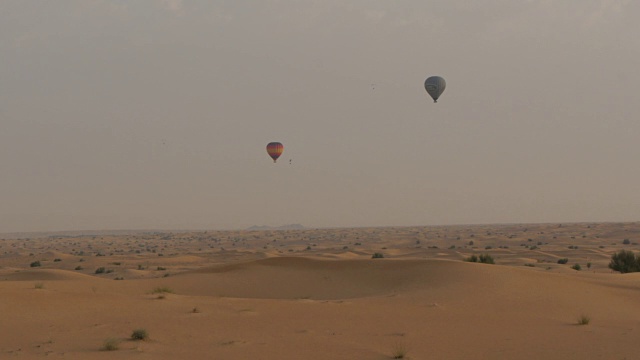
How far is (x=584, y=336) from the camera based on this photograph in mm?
11914

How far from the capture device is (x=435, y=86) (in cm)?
5116

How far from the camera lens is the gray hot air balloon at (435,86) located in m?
51.2

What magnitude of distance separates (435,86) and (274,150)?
17810 mm

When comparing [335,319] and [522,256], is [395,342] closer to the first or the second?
[335,319]

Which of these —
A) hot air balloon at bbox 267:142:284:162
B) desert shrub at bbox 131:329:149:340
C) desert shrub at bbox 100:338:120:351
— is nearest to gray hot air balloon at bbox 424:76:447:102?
hot air balloon at bbox 267:142:284:162

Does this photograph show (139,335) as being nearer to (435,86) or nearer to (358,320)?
(358,320)

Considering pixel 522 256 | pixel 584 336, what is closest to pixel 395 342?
pixel 584 336

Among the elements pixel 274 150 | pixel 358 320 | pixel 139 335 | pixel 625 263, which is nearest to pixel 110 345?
pixel 139 335

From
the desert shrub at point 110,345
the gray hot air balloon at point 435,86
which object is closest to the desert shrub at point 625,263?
the gray hot air balloon at point 435,86

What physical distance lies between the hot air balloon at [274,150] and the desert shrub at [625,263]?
36383 mm

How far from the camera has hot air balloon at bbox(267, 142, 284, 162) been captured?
61562 millimetres

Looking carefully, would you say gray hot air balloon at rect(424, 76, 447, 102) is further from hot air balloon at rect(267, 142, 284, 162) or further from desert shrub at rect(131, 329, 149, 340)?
desert shrub at rect(131, 329, 149, 340)

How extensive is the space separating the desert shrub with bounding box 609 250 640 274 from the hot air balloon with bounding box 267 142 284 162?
119 ft

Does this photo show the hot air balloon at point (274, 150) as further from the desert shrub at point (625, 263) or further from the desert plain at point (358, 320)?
the desert plain at point (358, 320)
